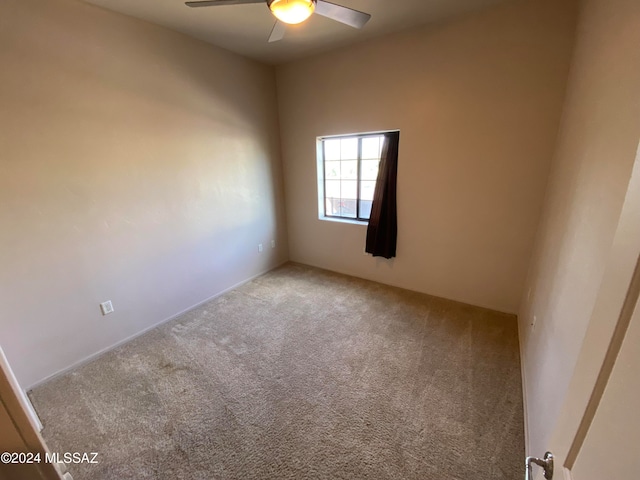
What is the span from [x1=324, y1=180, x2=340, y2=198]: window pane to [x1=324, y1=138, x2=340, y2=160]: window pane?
31 cm

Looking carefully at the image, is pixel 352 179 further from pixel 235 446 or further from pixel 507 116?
pixel 235 446

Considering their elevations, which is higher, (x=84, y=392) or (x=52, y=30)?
(x=52, y=30)

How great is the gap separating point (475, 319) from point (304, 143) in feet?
9.19

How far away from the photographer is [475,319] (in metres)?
2.57

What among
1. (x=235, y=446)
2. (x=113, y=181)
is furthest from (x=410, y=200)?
(x=113, y=181)

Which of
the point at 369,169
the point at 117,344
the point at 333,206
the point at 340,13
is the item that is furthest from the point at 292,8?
the point at 117,344

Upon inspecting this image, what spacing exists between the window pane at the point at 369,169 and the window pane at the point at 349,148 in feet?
0.53

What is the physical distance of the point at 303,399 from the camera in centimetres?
176

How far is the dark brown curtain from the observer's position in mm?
2885

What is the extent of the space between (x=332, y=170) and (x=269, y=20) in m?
1.71

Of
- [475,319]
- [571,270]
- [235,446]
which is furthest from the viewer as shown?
[475,319]

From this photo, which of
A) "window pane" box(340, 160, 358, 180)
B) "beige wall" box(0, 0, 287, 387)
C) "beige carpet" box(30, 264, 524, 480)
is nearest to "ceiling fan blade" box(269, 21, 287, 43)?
"beige wall" box(0, 0, 287, 387)

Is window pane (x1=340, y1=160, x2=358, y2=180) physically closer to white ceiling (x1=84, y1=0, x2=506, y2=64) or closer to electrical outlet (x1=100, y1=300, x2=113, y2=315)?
white ceiling (x1=84, y1=0, x2=506, y2=64)

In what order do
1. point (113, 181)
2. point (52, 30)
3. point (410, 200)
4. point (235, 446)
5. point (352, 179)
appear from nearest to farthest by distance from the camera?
point (235, 446)
point (52, 30)
point (113, 181)
point (410, 200)
point (352, 179)
